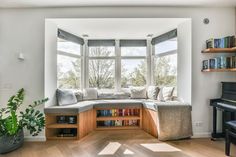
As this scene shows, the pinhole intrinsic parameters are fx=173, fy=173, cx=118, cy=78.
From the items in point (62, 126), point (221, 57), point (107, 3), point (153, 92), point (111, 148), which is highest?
point (107, 3)

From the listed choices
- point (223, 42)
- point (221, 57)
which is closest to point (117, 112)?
point (221, 57)

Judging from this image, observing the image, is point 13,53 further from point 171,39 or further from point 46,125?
point 171,39

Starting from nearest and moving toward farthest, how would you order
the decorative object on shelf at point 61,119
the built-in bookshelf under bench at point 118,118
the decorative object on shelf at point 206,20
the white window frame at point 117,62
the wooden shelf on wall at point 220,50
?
the wooden shelf on wall at point 220,50
the decorative object on shelf at point 206,20
the decorative object on shelf at point 61,119
the built-in bookshelf under bench at point 118,118
the white window frame at point 117,62

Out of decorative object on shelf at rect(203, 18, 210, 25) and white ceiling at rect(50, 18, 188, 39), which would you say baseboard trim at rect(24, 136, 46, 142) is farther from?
decorative object on shelf at rect(203, 18, 210, 25)

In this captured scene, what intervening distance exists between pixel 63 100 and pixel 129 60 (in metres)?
2.21

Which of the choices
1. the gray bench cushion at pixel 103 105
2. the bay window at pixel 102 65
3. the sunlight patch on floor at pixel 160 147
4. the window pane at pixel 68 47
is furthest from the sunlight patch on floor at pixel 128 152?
the window pane at pixel 68 47

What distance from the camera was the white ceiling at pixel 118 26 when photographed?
358 cm

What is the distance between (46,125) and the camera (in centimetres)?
342

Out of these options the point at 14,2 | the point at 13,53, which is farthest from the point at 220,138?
the point at 14,2

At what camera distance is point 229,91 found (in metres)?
3.20

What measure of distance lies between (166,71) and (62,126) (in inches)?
113

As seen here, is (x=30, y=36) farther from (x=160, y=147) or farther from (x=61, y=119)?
(x=160, y=147)

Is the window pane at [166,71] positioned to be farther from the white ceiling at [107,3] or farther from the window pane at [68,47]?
the window pane at [68,47]

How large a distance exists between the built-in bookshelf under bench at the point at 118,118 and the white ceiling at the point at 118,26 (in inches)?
75.8
